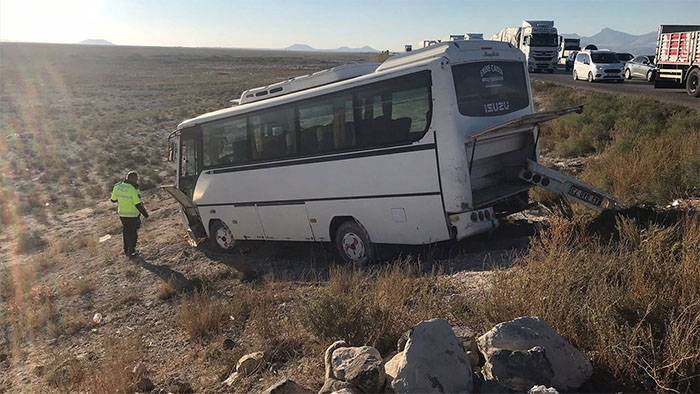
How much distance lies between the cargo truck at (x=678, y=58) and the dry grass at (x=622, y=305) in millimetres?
18388

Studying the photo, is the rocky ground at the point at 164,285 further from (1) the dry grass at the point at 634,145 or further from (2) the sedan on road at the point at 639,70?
(2) the sedan on road at the point at 639,70

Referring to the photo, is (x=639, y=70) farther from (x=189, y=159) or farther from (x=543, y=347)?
(x=543, y=347)

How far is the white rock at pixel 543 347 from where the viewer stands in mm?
3842

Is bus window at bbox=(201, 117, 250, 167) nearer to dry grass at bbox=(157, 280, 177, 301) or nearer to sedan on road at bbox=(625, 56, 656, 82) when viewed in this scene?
dry grass at bbox=(157, 280, 177, 301)

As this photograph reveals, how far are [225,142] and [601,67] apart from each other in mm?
26627

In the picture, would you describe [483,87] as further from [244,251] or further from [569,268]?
[244,251]

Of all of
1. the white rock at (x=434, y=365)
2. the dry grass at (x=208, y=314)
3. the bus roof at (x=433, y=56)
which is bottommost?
the dry grass at (x=208, y=314)

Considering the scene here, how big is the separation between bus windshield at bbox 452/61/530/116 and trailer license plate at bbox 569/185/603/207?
157 centimetres

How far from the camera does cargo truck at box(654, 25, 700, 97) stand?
67.6ft

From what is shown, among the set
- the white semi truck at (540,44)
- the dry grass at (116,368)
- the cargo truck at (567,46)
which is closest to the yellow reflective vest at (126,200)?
the dry grass at (116,368)

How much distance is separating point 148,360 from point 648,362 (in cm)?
559

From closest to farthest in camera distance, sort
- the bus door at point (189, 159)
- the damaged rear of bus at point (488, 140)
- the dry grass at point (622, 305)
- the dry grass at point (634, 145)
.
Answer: the dry grass at point (622, 305), the damaged rear of bus at point (488, 140), the dry grass at point (634, 145), the bus door at point (189, 159)


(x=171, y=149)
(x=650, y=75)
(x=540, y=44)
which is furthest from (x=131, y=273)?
(x=540, y=44)

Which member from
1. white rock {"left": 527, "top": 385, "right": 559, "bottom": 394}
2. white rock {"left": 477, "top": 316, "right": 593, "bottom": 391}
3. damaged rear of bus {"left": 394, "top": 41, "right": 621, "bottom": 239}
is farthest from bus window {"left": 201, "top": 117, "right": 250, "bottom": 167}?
white rock {"left": 527, "top": 385, "right": 559, "bottom": 394}
